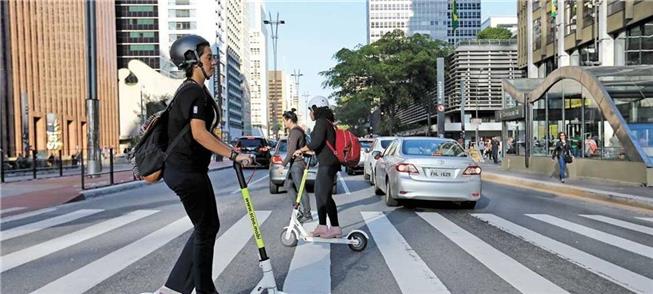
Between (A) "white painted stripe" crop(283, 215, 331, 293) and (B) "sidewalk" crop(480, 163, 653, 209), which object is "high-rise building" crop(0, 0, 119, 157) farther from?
Result: (A) "white painted stripe" crop(283, 215, 331, 293)

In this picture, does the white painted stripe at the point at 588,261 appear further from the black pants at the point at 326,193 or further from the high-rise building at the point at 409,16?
the high-rise building at the point at 409,16

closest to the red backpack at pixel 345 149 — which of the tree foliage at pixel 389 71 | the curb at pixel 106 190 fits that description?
the curb at pixel 106 190

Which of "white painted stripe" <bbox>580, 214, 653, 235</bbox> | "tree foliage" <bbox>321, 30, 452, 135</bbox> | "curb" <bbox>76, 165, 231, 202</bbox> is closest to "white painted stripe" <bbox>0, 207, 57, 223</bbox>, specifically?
"curb" <bbox>76, 165, 231, 202</bbox>

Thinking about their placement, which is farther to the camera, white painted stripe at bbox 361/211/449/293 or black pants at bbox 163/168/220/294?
white painted stripe at bbox 361/211/449/293

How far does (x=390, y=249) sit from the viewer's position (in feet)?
22.1

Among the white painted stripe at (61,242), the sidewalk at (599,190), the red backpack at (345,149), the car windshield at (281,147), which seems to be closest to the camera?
the white painted stripe at (61,242)

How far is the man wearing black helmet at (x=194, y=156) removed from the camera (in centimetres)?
375

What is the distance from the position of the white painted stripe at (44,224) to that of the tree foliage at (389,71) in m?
38.8

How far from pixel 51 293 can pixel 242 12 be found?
168m

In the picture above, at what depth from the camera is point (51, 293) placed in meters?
4.94

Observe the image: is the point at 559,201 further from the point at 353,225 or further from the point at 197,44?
the point at 197,44

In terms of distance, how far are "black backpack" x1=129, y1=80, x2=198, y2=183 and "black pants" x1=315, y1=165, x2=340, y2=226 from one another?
3024mm

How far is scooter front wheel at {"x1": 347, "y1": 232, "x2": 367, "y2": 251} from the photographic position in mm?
6527

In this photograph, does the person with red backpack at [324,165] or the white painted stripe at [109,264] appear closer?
the white painted stripe at [109,264]
